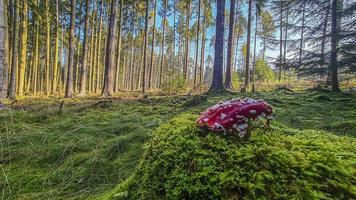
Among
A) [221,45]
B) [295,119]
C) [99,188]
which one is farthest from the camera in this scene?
[221,45]

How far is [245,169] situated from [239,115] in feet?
1.13

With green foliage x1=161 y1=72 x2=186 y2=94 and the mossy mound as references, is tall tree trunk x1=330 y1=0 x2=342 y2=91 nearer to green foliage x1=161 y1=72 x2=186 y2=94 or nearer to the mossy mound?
the mossy mound

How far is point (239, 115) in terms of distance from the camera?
170 centimetres

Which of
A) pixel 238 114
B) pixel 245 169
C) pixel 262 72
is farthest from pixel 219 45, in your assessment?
pixel 262 72

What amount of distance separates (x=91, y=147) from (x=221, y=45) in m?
8.65

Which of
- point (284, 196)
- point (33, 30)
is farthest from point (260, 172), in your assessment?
point (33, 30)

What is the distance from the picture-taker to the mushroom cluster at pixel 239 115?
1703 mm

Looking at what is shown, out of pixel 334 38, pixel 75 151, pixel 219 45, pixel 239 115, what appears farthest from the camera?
pixel 219 45

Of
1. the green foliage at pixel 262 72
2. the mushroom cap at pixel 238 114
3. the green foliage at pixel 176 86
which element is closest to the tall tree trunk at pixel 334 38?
the mushroom cap at pixel 238 114

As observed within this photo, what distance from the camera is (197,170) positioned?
1.63 metres

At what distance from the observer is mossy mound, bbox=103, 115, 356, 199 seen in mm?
1372

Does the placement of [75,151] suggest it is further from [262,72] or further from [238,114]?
[262,72]

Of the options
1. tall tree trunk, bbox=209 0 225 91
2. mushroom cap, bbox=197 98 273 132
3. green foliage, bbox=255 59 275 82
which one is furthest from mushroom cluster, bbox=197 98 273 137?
green foliage, bbox=255 59 275 82

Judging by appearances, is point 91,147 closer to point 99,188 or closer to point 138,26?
point 99,188
